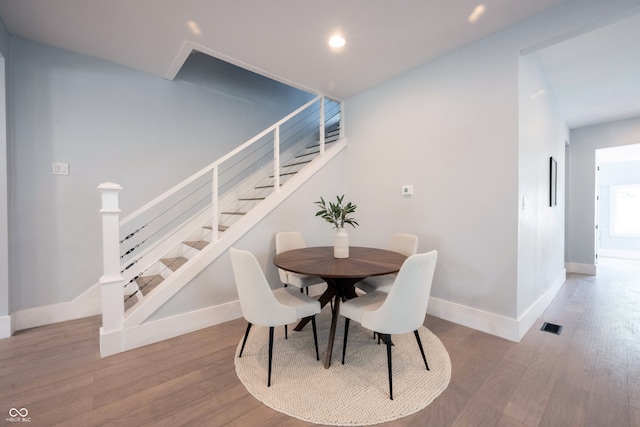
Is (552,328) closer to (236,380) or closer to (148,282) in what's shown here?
(236,380)

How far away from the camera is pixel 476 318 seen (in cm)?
248

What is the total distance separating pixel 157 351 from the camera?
2.09 m

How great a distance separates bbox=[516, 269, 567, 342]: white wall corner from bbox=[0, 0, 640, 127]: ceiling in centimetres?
237

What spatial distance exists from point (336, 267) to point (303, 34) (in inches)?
78.9

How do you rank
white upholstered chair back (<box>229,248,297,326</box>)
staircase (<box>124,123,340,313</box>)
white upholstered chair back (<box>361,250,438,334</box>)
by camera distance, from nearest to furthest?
white upholstered chair back (<box>361,250,438,334</box>) → white upholstered chair back (<box>229,248,297,326</box>) → staircase (<box>124,123,340,313</box>)

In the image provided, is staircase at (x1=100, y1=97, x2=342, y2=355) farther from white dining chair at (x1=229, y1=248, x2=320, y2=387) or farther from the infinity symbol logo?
white dining chair at (x1=229, y1=248, x2=320, y2=387)

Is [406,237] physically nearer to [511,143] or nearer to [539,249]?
[511,143]

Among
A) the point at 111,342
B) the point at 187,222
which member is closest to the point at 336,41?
the point at 187,222

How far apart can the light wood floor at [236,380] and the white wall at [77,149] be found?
0.60 meters

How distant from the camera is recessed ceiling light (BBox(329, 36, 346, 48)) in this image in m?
2.39

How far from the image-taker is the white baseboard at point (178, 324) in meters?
2.14

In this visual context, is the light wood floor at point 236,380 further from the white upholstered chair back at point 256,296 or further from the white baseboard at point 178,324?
the white upholstered chair back at point 256,296

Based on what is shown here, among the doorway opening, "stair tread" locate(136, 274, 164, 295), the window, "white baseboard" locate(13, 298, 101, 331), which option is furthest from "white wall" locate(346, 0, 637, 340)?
the window

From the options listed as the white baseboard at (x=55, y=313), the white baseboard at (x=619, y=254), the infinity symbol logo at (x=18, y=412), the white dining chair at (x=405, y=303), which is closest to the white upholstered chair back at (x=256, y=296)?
the white dining chair at (x=405, y=303)
